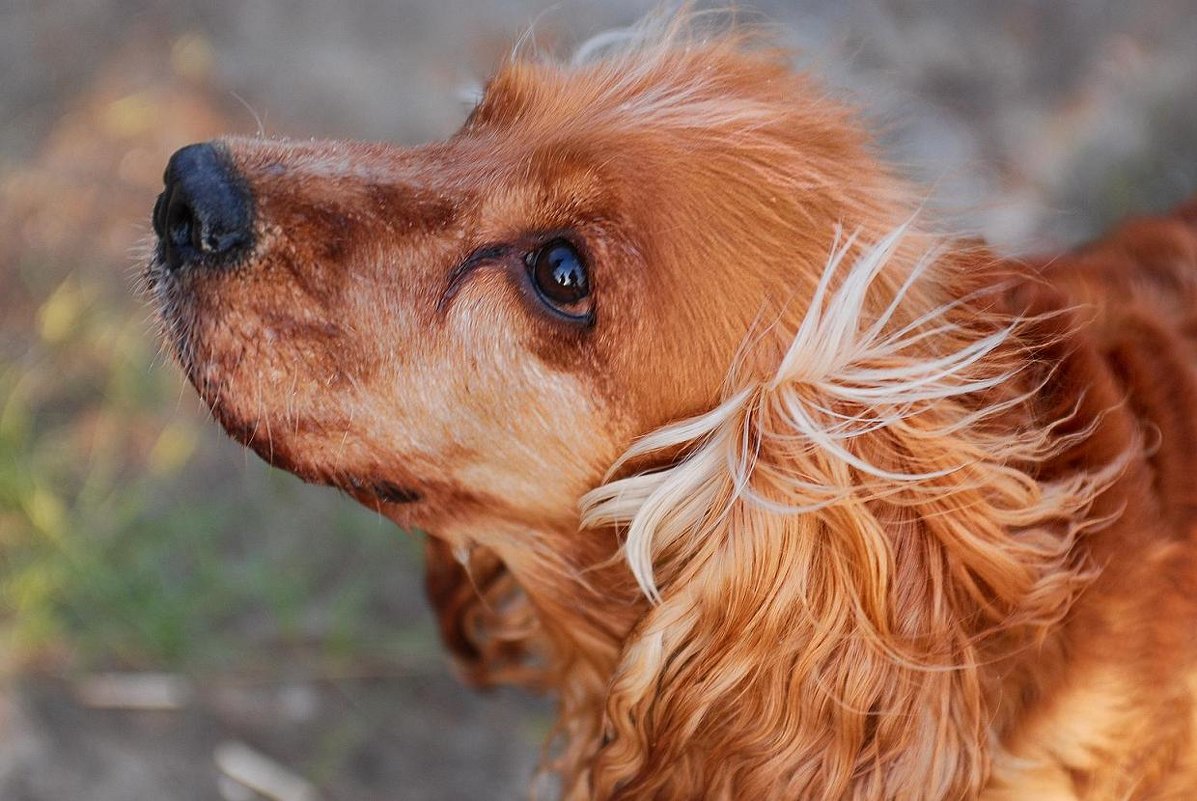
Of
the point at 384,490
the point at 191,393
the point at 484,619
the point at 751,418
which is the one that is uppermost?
the point at 751,418

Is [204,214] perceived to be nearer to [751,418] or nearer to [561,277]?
[561,277]

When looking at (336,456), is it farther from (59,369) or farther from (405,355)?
(59,369)

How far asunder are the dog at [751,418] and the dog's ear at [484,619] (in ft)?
2.11

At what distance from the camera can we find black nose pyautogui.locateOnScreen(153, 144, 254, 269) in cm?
223

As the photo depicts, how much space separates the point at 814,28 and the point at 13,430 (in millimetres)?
3485

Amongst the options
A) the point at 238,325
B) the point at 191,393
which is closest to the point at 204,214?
the point at 238,325

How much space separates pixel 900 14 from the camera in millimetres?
5008

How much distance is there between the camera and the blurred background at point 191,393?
3.56 meters

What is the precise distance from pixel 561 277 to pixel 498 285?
14 centimetres

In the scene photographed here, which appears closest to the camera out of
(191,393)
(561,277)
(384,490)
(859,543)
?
(859,543)

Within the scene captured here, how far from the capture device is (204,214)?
2227mm

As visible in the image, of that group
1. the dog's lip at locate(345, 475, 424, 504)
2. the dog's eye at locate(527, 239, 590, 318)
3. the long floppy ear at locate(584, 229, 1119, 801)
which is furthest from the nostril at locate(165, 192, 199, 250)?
the long floppy ear at locate(584, 229, 1119, 801)

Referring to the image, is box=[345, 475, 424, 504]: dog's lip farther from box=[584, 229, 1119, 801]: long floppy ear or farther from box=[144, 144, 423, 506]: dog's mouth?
box=[584, 229, 1119, 801]: long floppy ear

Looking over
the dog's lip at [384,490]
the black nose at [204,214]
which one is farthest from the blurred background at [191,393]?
the dog's lip at [384,490]
